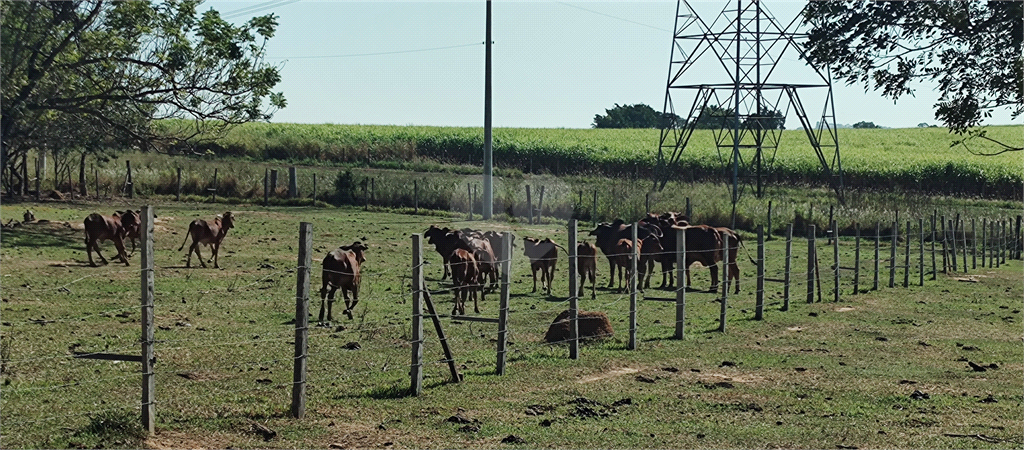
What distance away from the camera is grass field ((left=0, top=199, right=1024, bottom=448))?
395 inches

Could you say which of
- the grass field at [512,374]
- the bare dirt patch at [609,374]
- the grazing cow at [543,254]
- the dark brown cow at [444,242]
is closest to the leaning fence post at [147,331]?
the grass field at [512,374]

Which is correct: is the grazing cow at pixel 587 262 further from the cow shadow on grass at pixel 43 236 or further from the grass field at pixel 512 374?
the cow shadow on grass at pixel 43 236

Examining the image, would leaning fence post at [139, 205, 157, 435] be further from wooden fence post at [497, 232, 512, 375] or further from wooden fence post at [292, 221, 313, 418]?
wooden fence post at [497, 232, 512, 375]

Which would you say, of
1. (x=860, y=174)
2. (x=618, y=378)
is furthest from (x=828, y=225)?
(x=618, y=378)

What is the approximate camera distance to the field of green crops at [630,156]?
58750mm

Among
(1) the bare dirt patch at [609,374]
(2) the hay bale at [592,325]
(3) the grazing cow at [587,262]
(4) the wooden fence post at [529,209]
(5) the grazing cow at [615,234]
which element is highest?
(4) the wooden fence post at [529,209]

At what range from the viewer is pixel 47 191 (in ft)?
129

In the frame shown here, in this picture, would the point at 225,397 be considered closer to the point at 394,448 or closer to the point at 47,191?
the point at 394,448

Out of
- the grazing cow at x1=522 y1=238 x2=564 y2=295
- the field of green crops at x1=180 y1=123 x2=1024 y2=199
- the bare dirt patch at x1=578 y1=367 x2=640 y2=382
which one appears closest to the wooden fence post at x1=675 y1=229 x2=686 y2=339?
the bare dirt patch at x1=578 y1=367 x2=640 y2=382

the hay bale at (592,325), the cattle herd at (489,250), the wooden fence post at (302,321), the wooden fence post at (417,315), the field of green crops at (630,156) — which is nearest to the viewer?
the wooden fence post at (302,321)

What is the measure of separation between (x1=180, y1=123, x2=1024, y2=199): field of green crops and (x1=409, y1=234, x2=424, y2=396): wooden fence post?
137 ft

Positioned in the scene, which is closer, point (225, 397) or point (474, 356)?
point (225, 397)

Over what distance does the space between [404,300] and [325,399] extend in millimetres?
8020

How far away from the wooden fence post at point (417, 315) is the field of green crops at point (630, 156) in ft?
137
